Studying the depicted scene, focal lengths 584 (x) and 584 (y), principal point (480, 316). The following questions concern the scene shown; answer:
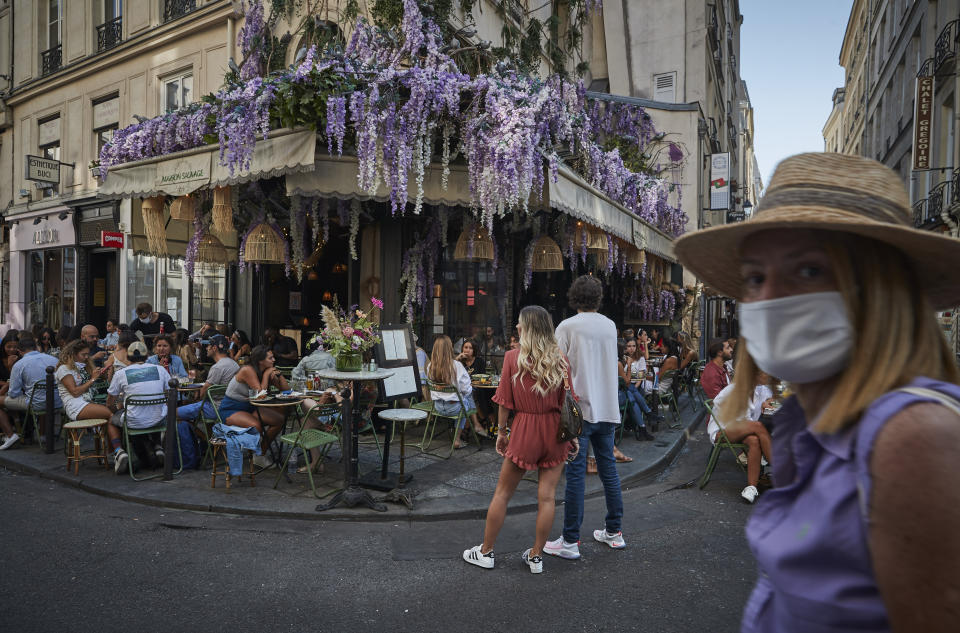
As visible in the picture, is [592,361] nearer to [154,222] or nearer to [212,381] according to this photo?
[212,381]

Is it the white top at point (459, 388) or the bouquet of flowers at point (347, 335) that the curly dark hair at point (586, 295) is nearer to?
the bouquet of flowers at point (347, 335)

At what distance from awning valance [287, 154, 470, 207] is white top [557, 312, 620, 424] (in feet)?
12.9

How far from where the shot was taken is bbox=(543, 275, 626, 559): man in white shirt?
4.46 meters

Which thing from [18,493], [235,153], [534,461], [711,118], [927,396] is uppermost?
[711,118]

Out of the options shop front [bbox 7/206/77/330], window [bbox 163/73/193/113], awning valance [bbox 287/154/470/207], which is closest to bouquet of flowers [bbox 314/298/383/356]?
awning valance [bbox 287/154/470/207]

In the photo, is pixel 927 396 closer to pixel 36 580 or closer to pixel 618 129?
pixel 36 580

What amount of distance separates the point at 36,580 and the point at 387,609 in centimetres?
257

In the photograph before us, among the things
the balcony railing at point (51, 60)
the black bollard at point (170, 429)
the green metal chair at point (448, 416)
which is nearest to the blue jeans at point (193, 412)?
the black bollard at point (170, 429)

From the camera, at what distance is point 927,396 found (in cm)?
90

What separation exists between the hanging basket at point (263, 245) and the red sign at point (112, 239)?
8161 millimetres

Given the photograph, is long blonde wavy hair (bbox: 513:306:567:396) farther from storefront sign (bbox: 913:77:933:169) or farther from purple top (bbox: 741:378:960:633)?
storefront sign (bbox: 913:77:933:169)

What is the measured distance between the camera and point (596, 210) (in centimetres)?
920

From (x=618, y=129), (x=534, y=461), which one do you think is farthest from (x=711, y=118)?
(x=534, y=461)

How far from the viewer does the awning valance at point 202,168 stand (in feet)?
24.1
